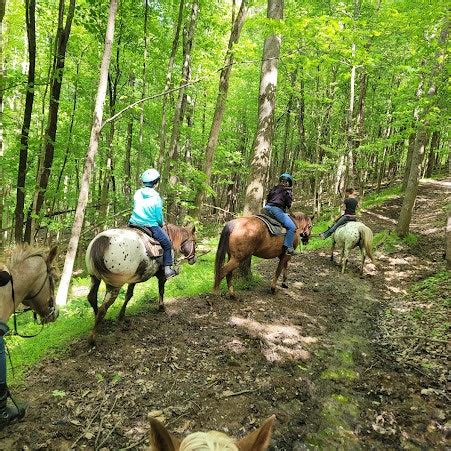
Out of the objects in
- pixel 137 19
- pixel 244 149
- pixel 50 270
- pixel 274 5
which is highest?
pixel 137 19

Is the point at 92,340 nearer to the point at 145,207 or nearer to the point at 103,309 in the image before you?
the point at 103,309

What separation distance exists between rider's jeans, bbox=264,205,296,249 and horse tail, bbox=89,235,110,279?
425 cm

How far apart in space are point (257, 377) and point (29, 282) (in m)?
3.38

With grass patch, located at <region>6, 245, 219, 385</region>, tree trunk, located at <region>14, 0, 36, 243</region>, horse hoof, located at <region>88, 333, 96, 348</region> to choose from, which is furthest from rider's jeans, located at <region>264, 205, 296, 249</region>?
tree trunk, located at <region>14, 0, 36, 243</region>

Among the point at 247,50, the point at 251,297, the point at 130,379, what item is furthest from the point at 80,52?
the point at 130,379

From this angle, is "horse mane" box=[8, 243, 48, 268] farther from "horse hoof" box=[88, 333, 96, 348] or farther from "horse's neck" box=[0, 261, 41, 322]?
"horse hoof" box=[88, 333, 96, 348]

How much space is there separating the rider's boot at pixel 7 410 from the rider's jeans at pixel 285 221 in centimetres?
618

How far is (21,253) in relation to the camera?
177 inches

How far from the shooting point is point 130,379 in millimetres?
4816

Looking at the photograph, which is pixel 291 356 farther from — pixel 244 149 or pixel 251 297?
pixel 244 149

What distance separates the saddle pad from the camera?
26.6ft

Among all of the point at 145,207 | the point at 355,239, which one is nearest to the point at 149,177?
the point at 145,207

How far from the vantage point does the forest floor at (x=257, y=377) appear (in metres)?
3.96

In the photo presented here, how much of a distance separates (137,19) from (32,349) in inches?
502
